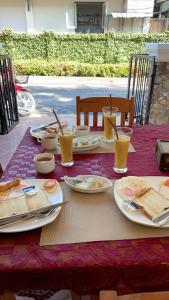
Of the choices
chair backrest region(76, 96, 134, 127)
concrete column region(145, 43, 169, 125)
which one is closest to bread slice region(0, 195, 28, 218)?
chair backrest region(76, 96, 134, 127)

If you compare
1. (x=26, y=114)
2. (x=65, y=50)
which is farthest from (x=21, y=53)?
(x=26, y=114)

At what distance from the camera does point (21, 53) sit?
32.7 ft

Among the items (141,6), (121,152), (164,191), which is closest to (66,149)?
(121,152)

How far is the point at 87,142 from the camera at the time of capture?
1284 mm

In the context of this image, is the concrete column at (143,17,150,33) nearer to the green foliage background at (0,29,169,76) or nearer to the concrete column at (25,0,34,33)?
the green foliage background at (0,29,169,76)

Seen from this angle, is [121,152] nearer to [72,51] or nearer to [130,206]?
[130,206]

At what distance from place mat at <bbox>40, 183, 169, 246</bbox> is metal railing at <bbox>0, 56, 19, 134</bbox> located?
2853 millimetres

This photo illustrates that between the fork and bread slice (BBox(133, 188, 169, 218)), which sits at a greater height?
bread slice (BBox(133, 188, 169, 218))

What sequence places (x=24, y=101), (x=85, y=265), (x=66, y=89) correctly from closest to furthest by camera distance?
(x=85, y=265) < (x=24, y=101) < (x=66, y=89)

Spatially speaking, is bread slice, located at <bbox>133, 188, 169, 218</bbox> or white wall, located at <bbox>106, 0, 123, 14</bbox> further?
white wall, located at <bbox>106, 0, 123, 14</bbox>

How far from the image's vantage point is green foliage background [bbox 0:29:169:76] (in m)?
9.27

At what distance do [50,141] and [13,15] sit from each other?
1125 cm

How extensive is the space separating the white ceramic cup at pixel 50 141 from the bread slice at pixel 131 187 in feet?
1.45

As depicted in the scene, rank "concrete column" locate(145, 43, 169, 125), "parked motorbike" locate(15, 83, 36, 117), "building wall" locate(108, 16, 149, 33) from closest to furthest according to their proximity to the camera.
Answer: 1. "concrete column" locate(145, 43, 169, 125)
2. "parked motorbike" locate(15, 83, 36, 117)
3. "building wall" locate(108, 16, 149, 33)
